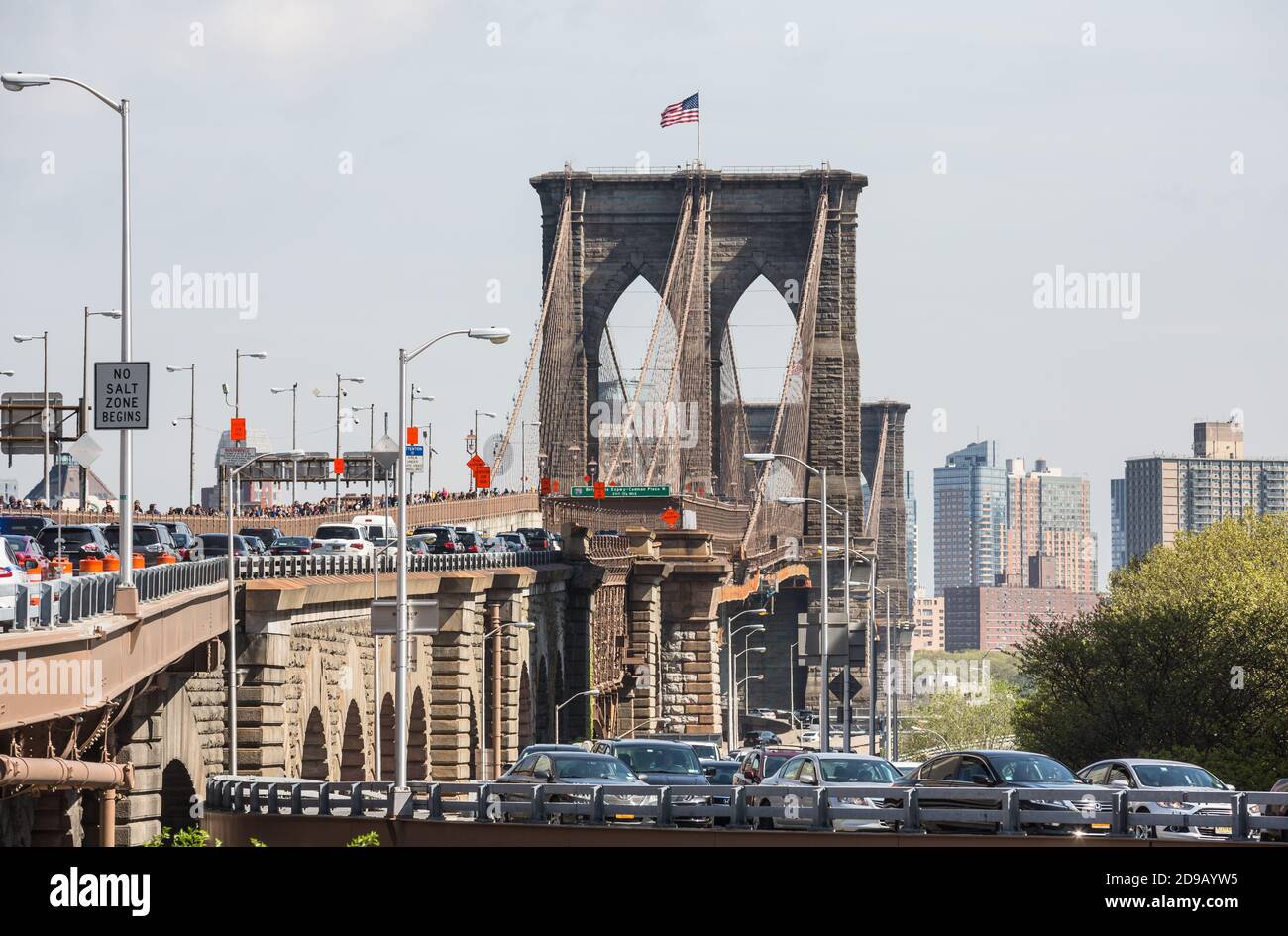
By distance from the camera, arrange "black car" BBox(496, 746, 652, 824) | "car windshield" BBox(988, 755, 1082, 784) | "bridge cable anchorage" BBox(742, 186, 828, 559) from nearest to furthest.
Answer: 1. "car windshield" BBox(988, 755, 1082, 784)
2. "black car" BBox(496, 746, 652, 824)
3. "bridge cable anchorage" BBox(742, 186, 828, 559)

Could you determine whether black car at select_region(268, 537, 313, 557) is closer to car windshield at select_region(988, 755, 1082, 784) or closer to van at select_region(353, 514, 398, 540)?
van at select_region(353, 514, 398, 540)

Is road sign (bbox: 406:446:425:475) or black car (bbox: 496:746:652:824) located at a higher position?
road sign (bbox: 406:446:425:475)

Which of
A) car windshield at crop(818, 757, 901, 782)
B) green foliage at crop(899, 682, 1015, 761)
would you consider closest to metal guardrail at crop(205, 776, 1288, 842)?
car windshield at crop(818, 757, 901, 782)

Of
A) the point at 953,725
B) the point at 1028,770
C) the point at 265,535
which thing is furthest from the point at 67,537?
the point at 953,725

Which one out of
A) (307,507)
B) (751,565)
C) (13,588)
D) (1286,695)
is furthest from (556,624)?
(13,588)

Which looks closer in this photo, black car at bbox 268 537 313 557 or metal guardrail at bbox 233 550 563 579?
metal guardrail at bbox 233 550 563 579

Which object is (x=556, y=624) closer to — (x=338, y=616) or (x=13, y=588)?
(x=338, y=616)

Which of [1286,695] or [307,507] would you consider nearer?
[1286,695]
